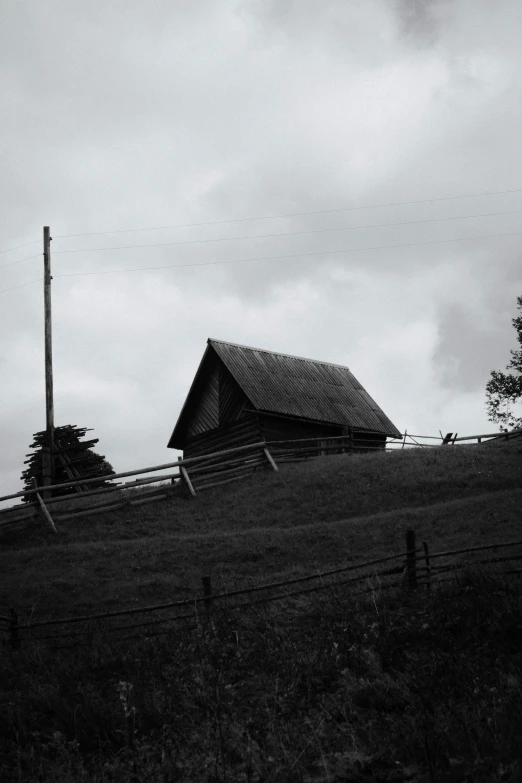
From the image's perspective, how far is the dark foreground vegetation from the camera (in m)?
6.48

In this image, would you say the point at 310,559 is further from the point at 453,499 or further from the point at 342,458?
the point at 342,458

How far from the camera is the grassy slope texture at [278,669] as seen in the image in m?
6.73

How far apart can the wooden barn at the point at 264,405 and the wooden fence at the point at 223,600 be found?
18.8m

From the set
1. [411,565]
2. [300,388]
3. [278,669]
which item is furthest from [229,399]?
[278,669]

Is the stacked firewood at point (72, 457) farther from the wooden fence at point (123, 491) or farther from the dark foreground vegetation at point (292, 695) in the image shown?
the dark foreground vegetation at point (292, 695)

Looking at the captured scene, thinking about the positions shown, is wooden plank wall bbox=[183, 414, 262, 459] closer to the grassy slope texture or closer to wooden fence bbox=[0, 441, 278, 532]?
wooden fence bbox=[0, 441, 278, 532]

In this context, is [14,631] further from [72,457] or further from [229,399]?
[229,399]

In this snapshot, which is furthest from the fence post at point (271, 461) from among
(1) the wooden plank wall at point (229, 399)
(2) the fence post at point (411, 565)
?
(2) the fence post at point (411, 565)

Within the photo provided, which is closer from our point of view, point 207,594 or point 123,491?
point 207,594

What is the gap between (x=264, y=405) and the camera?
31.9 m

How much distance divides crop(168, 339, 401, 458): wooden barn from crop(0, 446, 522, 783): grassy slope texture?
479 inches

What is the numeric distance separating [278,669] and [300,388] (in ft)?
83.9

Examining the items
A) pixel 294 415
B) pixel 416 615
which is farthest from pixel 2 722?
pixel 294 415

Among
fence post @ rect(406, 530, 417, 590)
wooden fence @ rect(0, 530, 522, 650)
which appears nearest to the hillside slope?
wooden fence @ rect(0, 530, 522, 650)
